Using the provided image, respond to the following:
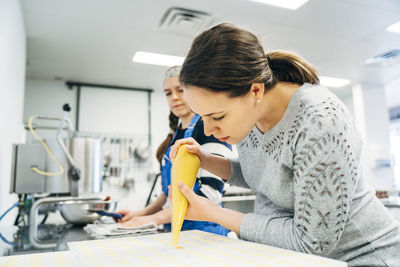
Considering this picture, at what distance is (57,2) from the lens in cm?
243

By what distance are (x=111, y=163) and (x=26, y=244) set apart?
3166mm

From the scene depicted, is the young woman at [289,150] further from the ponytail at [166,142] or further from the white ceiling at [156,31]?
the white ceiling at [156,31]

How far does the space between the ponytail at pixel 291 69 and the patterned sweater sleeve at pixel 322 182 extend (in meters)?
0.20

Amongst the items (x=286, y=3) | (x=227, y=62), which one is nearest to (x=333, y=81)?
(x=286, y=3)

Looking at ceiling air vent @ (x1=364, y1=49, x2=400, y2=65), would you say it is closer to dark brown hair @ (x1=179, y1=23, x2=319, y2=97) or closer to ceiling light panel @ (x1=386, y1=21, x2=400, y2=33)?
ceiling light panel @ (x1=386, y1=21, x2=400, y2=33)

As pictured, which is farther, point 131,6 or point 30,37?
point 30,37

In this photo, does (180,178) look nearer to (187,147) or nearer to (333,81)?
(187,147)

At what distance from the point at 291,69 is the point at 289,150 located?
0.79 ft

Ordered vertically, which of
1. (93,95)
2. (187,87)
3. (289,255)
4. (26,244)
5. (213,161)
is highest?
(93,95)

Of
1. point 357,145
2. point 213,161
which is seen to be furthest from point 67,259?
point 357,145

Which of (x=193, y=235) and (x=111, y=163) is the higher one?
(x=111, y=163)

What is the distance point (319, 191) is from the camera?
0.59m

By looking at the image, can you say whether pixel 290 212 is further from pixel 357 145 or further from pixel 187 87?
pixel 187 87

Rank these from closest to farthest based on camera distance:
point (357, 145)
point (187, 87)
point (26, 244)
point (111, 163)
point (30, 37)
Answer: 1. point (357, 145)
2. point (187, 87)
3. point (26, 244)
4. point (30, 37)
5. point (111, 163)
